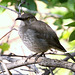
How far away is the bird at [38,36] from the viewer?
10.4 feet

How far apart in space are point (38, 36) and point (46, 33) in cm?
13

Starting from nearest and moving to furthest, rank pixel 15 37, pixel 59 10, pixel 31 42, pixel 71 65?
pixel 71 65
pixel 31 42
pixel 59 10
pixel 15 37

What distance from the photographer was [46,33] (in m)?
3.14

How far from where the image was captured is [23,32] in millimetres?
3285

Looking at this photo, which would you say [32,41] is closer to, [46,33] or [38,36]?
[38,36]

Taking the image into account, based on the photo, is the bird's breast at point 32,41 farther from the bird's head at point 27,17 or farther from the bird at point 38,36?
the bird's head at point 27,17

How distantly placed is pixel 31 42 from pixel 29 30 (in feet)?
0.63

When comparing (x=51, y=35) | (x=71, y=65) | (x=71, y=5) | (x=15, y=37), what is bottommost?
(x=15, y=37)

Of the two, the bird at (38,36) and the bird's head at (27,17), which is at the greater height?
the bird's head at (27,17)

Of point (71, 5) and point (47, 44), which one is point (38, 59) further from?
point (71, 5)

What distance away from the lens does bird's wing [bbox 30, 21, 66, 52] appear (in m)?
3.15

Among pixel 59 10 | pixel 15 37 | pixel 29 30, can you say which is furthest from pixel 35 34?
pixel 15 37

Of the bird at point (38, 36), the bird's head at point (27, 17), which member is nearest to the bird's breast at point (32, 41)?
the bird at point (38, 36)

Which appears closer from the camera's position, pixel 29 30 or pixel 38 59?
pixel 38 59
